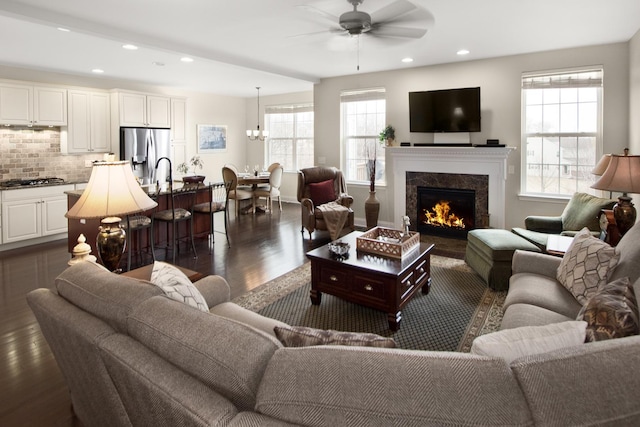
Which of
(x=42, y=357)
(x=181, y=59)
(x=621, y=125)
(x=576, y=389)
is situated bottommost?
(x=42, y=357)

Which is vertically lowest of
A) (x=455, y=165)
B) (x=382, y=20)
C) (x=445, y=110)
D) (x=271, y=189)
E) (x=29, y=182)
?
(x=271, y=189)

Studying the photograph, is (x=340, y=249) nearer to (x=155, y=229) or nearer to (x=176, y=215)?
(x=176, y=215)

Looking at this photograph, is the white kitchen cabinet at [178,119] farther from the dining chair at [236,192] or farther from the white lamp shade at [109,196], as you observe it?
the white lamp shade at [109,196]

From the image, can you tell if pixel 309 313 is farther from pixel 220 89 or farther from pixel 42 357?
pixel 220 89

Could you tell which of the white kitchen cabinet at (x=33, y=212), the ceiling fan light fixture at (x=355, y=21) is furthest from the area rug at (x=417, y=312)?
the white kitchen cabinet at (x=33, y=212)

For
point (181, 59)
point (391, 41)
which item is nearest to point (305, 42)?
point (391, 41)

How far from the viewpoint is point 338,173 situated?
22.4 ft

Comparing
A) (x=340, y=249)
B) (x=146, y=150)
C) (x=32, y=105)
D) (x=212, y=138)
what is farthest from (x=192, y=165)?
(x=340, y=249)

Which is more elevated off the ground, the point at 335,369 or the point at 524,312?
the point at 335,369

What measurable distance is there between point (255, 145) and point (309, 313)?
24.5 feet

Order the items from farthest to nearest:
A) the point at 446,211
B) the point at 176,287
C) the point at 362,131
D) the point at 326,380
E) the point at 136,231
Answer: the point at 362,131
the point at 446,211
the point at 136,231
the point at 176,287
the point at 326,380

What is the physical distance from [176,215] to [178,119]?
362 centimetres

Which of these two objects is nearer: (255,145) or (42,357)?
(42,357)

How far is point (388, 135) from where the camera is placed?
6.61 m
